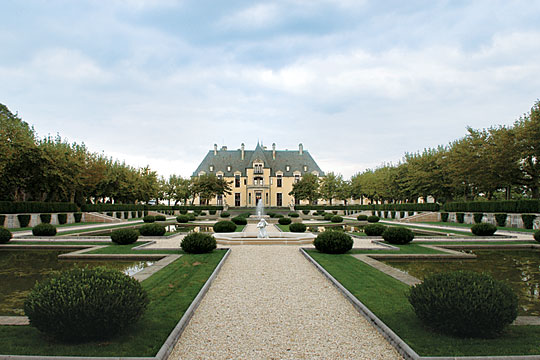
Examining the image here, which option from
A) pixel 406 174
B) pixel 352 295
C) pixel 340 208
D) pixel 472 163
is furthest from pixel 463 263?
pixel 340 208

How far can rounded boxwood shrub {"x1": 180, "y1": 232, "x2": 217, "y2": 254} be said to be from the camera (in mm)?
13508

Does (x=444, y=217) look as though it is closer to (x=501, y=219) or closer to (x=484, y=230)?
(x=501, y=219)

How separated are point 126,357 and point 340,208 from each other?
6264 cm

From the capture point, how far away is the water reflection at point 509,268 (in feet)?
25.0

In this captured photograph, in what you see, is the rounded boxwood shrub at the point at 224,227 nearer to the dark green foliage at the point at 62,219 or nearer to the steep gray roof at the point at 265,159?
the dark green foliage at the point at 62,219

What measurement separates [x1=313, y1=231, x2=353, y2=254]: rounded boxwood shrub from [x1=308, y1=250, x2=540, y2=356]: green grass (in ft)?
14.7

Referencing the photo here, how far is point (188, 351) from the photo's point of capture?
15.4 ft

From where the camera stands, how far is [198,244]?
44.2ft

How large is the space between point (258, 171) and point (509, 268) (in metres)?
65.2

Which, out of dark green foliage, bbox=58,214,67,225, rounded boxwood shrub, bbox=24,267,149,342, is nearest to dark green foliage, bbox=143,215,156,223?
dark green foliage, bbox=58,214,67,225

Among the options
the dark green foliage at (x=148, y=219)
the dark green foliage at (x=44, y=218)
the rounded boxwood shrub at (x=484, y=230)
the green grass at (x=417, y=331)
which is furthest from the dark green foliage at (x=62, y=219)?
the rounded boxwood shrub at (x=484, y=230)

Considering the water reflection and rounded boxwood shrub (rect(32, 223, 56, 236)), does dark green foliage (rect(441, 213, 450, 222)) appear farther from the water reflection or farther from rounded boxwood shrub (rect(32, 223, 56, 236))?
rounded boxwood shrub (rect(32, 223, 56, 236))

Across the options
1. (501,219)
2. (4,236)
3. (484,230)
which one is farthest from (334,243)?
(501,219)

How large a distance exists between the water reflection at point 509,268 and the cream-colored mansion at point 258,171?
61464mm
